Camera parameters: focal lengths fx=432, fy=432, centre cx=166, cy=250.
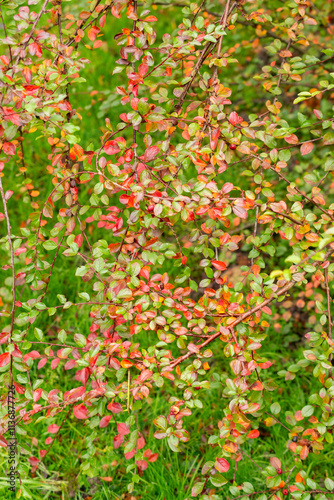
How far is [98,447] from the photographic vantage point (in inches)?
81.7

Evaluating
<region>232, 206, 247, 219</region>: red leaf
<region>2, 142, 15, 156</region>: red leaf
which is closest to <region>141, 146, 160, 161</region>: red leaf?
<region>232, 206, 247, 219</region>: red leaf

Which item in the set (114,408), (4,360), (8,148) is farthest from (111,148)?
(114,408)

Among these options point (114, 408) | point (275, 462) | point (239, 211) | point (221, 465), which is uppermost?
point (239, 211)

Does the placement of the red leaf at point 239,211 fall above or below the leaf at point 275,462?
above

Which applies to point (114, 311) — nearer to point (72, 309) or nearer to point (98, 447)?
point (98, 447)

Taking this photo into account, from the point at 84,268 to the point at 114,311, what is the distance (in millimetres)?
160

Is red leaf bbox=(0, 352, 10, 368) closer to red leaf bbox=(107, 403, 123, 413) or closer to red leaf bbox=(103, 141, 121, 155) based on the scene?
red leaf bbox=(107, 403, 123, 413)

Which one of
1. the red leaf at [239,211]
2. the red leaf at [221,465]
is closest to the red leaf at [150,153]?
the red leaf at [239,211]

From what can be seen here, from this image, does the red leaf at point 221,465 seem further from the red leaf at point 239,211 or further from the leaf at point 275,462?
the red leaf at point 239,211

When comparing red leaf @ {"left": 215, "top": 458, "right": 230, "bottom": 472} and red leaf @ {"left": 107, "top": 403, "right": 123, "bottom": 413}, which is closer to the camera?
red leaf @ {"left": 215, "top": 458, "right": 230, "bottom": 472}

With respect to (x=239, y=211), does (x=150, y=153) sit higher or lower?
higher

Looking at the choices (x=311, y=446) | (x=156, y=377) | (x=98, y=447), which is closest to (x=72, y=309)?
(x=98, y=447)

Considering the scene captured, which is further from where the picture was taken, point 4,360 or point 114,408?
point 114,408

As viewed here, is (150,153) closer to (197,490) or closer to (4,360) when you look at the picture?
(4,360)
